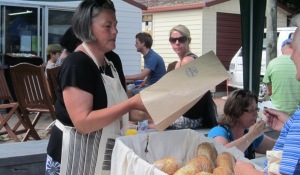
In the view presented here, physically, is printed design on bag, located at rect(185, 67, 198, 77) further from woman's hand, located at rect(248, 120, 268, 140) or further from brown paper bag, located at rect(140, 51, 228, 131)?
woman's hand, located at rect(248, 120, 268, 140)

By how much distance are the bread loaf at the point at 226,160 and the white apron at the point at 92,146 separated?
1.61 feet

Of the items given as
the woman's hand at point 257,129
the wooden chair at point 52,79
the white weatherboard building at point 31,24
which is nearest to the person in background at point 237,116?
the woman's hand at point 257,129

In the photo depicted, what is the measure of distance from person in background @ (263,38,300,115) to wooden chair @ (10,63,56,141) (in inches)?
106

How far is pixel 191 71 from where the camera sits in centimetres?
177

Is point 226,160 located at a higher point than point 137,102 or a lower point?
lower

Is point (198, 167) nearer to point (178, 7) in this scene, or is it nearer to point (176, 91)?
point (176, 91)

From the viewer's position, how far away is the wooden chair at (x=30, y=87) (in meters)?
5.29

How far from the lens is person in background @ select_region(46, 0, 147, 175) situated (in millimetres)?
1923

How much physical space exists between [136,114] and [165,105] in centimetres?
60

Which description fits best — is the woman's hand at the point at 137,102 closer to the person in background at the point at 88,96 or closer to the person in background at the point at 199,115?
the person in background at the point at 88,96

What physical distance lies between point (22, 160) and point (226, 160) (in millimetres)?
2486

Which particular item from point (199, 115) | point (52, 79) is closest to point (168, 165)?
point (199, 115)

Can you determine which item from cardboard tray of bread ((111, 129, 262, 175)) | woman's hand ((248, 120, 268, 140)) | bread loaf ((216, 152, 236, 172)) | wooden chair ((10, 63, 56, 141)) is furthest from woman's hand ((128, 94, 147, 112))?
wooden chair ((10, 63, 56, 141))

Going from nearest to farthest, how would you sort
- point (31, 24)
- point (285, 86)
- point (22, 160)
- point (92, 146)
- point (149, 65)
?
point (92, 146)
point (22, 160)
point (285, 86)
point (149, 65)
point (31, 24)
